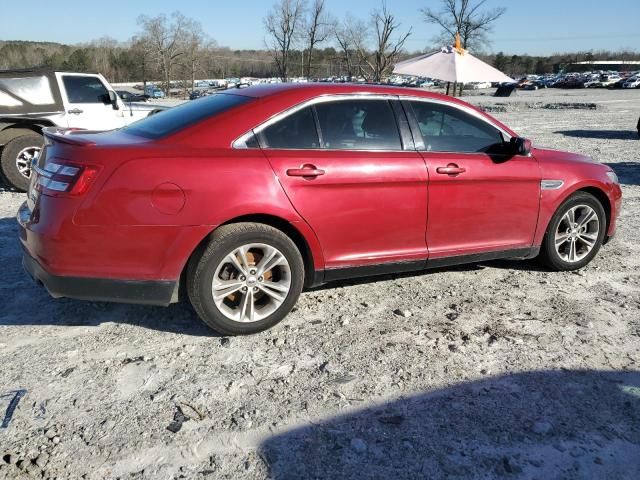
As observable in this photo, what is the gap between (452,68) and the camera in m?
11.4

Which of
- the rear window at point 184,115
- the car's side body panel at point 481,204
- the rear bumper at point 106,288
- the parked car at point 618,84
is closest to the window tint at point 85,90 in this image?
the rear window at point 184,115

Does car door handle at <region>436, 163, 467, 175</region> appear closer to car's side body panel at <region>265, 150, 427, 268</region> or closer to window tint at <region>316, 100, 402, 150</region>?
car's side body panel at <region>265, 150, 427, 268</region>

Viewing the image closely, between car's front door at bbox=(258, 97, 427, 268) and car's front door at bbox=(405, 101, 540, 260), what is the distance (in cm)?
15

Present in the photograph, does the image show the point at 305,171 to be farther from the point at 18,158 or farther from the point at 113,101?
the point at 113,101

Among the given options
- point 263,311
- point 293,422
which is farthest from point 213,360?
point 293,422

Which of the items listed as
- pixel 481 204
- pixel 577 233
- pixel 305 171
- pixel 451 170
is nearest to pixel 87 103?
pixel 305 171

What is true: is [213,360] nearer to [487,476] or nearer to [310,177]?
[310,177]

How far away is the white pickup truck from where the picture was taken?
25.1 feet

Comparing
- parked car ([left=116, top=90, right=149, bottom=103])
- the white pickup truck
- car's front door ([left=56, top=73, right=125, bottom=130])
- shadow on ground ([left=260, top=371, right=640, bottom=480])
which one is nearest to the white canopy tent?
parked car ([left=116, top=90, right=149, bottom=103])

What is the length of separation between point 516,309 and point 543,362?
81 centimetres

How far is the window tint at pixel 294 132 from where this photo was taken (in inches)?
138

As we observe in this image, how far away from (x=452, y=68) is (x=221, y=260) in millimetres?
9559

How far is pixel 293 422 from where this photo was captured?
268 centimetres

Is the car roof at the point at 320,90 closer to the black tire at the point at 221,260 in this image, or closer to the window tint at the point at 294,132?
the window tint at the point at 294,132
